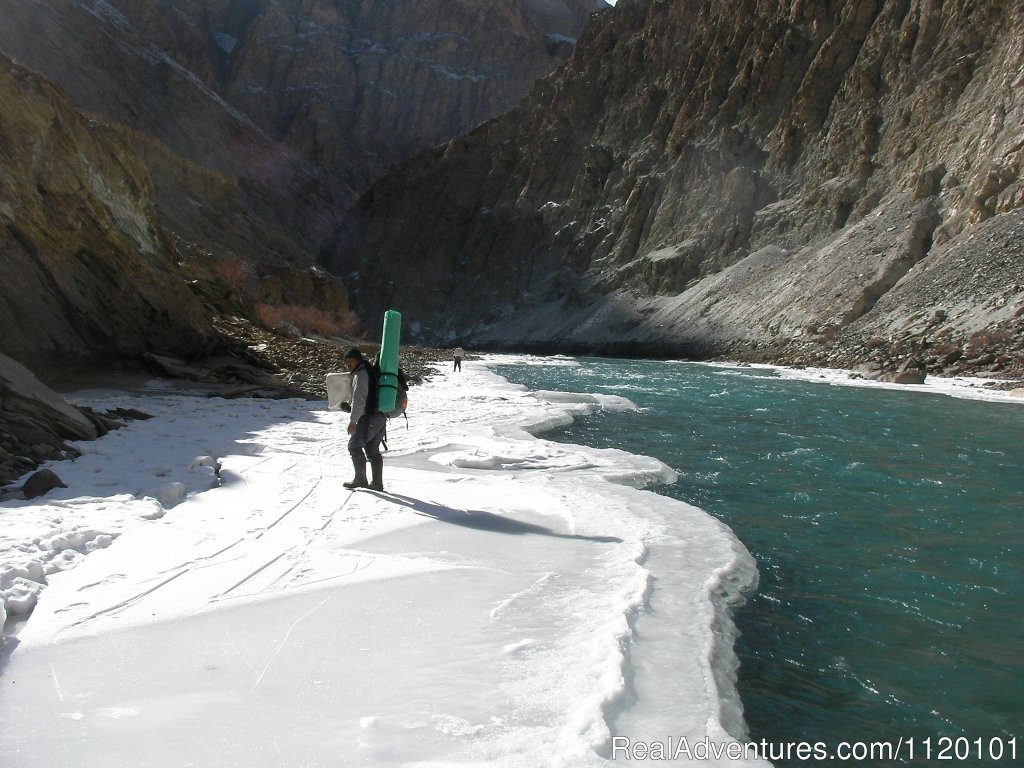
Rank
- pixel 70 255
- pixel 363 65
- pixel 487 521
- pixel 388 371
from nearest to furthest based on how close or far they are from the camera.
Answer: pixel 487 521, pixel 388 371, pixel 70 255, pixel 363 65

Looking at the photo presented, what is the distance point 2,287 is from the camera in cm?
1194

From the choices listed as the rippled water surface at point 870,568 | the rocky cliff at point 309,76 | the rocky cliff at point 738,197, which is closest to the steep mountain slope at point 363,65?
the rocky cliff at point 309,76

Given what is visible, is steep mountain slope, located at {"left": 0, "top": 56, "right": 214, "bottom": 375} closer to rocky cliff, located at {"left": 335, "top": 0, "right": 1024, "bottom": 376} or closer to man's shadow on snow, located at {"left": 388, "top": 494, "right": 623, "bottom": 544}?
man's shadow on snow, located at {"left": 388, "top": 494, "right": 623, "bottom": 544}

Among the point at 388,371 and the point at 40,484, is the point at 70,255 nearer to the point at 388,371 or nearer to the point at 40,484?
the point at 40,484

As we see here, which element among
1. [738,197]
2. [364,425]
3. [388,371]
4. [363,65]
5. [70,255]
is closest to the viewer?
[364,425]

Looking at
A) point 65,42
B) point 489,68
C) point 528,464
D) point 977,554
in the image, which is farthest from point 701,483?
point 489,68

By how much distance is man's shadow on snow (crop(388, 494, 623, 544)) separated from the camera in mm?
5638

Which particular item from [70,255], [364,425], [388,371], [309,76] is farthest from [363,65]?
[364,425]

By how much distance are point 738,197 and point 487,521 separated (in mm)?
56195

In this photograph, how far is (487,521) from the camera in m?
5.91

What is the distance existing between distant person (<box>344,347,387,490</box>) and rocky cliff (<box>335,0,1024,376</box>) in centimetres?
2491

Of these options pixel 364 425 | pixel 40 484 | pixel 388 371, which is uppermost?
pixel 388 371

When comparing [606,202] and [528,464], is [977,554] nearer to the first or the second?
[528,464]

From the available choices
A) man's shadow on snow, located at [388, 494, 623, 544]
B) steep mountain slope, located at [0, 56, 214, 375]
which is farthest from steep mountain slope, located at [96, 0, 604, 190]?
man's shadow on snow, located at [388, 494, 623, 544]
